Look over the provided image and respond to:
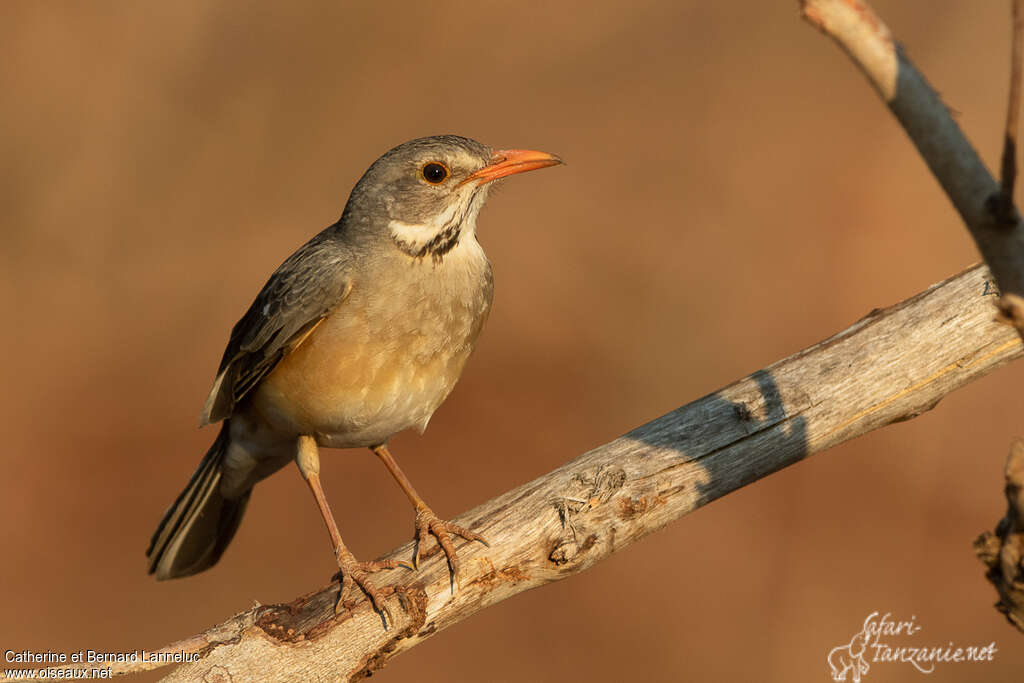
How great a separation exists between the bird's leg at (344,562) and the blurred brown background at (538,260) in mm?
5023

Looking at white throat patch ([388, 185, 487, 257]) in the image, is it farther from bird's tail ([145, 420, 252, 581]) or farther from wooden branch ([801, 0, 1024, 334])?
wooden branch ([801, 0, 1024, 334])

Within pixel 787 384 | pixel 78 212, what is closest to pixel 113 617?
pixel 78 212

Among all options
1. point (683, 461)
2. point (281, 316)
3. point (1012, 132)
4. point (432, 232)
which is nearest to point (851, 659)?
point (683, 461)

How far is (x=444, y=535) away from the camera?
5.40 metres

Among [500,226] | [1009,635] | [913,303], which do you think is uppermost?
[500,226]

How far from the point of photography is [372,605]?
A: 206 inches

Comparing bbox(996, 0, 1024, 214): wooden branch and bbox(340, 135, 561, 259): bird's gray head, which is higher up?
bbox(340, 135, 561, 259): bird's gray head

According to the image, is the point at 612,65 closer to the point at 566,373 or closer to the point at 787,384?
the point at 566,373

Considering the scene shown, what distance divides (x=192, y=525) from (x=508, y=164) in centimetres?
317

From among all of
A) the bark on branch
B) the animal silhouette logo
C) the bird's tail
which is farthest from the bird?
the animal silhouette logo

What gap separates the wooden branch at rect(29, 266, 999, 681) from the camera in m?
5.25

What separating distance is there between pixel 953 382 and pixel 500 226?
8.24 m

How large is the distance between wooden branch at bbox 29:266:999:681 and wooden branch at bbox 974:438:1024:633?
6.29ft

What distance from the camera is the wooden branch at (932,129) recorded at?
9.50ft
